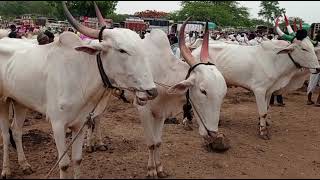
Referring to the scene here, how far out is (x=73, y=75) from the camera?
4.02 meters

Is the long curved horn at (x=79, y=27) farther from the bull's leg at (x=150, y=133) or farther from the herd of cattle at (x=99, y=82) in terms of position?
the bull's leg at (x=150, y=133)

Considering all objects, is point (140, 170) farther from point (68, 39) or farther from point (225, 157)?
point (68, 39)

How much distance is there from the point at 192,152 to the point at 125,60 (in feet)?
9.36

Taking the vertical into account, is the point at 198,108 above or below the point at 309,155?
above

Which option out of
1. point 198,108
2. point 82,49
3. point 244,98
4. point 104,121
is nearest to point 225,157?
point 198,108

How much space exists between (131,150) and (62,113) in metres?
2.34

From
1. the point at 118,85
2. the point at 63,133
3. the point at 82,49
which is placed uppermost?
the point at 82,49

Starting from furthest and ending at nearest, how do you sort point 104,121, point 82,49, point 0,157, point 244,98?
point 244,98 < point 104,121 < point 0,157 < point 82,49

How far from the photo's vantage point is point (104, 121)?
798cm

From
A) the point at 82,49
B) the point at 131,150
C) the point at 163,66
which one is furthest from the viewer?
the point at 131,150

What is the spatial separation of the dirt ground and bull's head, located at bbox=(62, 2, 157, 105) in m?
1.44

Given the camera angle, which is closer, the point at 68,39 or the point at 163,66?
the point at 68,39

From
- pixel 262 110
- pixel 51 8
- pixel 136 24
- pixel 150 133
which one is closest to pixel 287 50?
pixel 262 110

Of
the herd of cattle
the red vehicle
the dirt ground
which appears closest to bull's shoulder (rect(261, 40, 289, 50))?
the dirt ground
